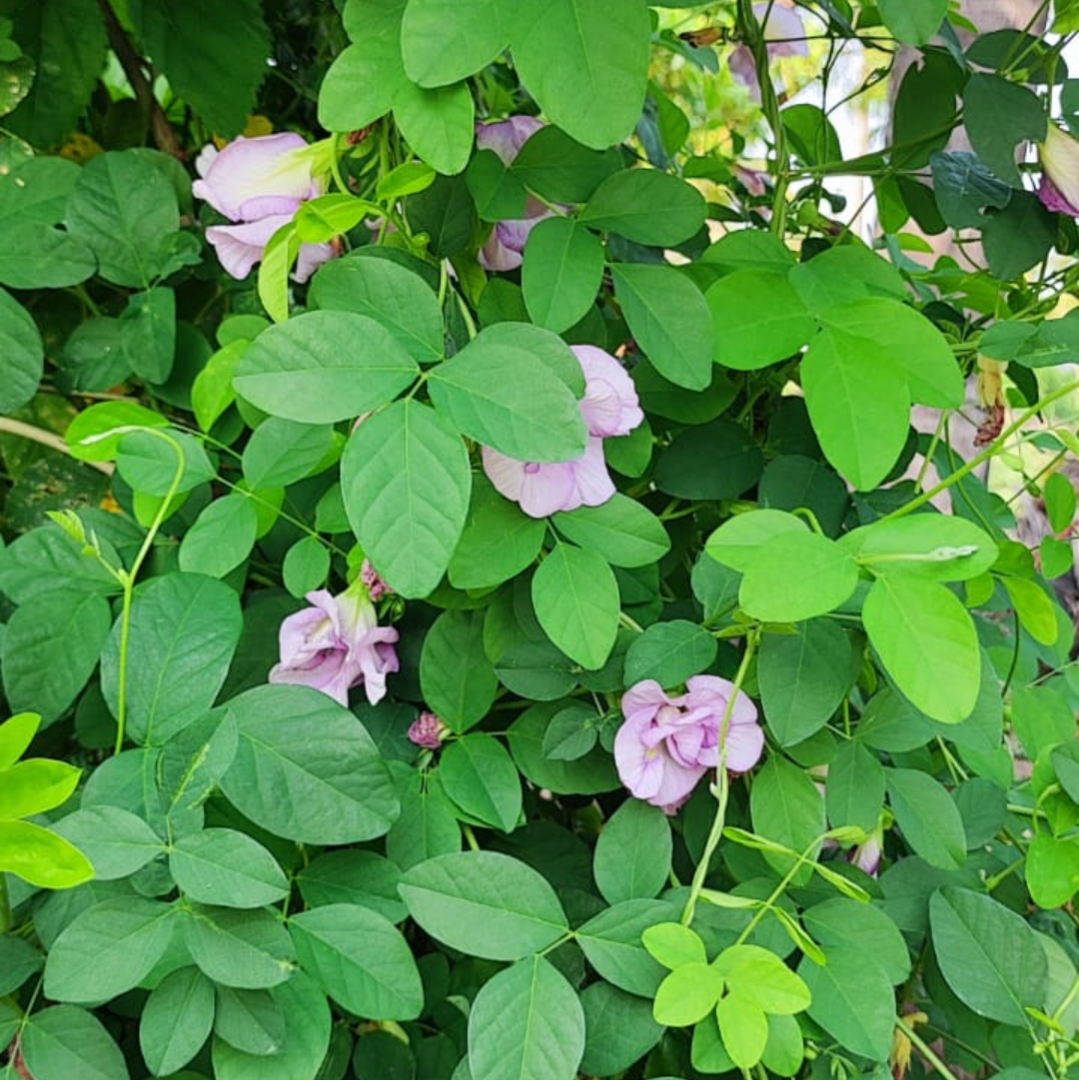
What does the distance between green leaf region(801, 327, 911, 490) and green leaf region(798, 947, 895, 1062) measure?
0.69ft

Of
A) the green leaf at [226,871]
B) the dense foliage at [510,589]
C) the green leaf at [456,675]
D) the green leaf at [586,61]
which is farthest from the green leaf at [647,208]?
the green leaf at [226,871]

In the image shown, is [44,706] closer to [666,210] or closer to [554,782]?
[554,782]

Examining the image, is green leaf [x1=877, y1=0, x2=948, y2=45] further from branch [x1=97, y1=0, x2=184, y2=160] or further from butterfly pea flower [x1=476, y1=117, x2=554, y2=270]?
branch [x1=97, y1=0, x2=184, y2=160]

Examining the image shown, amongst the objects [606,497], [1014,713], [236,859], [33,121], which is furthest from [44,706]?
[1014,713]

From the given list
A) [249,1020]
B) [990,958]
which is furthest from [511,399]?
[990,958]

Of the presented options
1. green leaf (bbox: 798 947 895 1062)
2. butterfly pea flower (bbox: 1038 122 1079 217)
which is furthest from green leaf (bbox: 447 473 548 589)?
butterfly pea flower (bbox: 1038 122 1079 217)

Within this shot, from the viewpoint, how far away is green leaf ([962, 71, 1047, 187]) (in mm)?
531

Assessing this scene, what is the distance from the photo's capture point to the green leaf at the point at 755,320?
18.7 inches

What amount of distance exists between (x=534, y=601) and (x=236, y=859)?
0.16 meters

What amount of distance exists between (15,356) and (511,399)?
1.05ft

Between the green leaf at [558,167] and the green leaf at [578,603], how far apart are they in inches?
6.6

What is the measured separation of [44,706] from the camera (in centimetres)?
51

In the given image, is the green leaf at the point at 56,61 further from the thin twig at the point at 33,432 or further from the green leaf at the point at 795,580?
the green leaf at the point at 795,580

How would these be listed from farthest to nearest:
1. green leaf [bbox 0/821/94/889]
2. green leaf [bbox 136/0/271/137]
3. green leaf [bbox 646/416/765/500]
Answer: green leaf [bbox 136/0/271/137] → green leaf [bbox 646/416/765/500] → green leaf [bbox 0/821/94/889]
